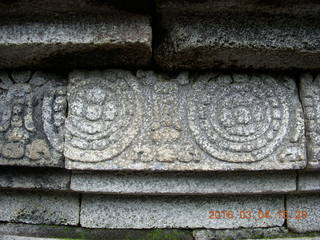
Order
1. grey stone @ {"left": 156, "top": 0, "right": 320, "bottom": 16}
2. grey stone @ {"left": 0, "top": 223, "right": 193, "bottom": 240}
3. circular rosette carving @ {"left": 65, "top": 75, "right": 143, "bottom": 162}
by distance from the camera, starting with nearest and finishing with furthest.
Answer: grey stone @ {"left": 156, "top": 0, "right": 320, "bottom": 16} < circular rosette carving @ {"left": 65, "top": 75, "right": 143, "bottom": 162} < grey stone @ {"left": 0, "top": 223, "right": 193, "bottom": 240}

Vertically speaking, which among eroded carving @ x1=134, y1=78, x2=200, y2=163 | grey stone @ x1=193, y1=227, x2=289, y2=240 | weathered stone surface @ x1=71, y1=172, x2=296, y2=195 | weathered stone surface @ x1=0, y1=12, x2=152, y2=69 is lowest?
grey stone @ x1=193, y1=227, x2=289, y2=240

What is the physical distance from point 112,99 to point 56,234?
0.62 meters

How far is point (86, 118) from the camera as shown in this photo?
3.87ft

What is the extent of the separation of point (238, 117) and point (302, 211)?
0.56 meters

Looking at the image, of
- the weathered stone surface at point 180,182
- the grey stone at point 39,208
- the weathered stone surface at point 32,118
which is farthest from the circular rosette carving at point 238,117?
the grey stone at point 39,208

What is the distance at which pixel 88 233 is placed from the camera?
1.30m

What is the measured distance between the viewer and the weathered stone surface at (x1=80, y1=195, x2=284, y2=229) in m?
1.31

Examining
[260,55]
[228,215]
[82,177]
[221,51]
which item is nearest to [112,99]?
[82,177]

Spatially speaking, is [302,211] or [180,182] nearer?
[180,182]

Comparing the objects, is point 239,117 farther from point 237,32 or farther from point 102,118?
point 102,118

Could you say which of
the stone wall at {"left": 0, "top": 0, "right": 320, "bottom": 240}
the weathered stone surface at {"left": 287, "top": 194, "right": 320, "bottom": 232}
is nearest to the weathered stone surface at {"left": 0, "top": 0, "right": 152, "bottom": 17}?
the stone wall at {"left": 0, "top": 0, "right": 320, "bottom": 240}

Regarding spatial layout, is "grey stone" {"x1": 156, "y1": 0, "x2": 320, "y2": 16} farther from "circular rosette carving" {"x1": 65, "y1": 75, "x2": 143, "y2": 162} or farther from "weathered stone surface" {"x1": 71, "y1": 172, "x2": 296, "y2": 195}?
"weathered stone surface" {"x1": 71, "y1": 172, "x2": 296, "y2": 195}
